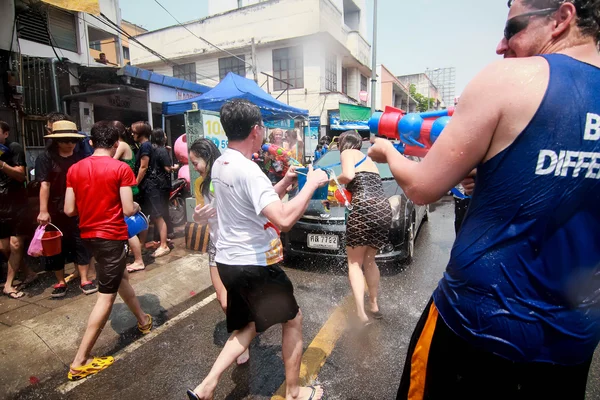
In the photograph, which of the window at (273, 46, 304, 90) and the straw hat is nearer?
the straw hat

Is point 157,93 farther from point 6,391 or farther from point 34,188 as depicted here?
point 6,391

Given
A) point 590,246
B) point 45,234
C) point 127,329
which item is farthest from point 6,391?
point 590,246

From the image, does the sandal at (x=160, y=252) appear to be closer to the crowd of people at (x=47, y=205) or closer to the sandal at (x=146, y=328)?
the crowd of people at (x=47, y=205)

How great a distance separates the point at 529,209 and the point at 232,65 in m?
20.5

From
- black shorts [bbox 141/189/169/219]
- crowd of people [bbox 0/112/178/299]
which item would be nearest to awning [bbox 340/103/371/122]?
black shorts [bbox 141/189/169/219]

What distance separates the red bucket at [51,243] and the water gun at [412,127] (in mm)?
3397

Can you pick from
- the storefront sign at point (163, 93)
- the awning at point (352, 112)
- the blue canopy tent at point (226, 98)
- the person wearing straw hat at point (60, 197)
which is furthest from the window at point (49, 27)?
the awning at point (352, 112)

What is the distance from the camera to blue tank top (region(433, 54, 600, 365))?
879 millimetres

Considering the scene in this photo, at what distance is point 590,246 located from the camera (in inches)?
37.0

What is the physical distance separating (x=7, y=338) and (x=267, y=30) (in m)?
18.2

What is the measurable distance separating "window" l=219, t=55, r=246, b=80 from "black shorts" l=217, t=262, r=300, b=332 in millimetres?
18884

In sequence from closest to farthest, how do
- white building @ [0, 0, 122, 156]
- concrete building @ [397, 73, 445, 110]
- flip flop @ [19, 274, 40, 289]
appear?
flip flop @ [19, 274, 40, 289]
white building @ [0, 0, 122, 156]
concrete building @ [397, 73, 445, 110]

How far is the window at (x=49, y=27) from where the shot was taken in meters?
8.33

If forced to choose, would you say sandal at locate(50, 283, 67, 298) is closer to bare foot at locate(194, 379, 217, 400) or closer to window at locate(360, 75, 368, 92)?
bare foot at locate(194, 379, 217, 400)
